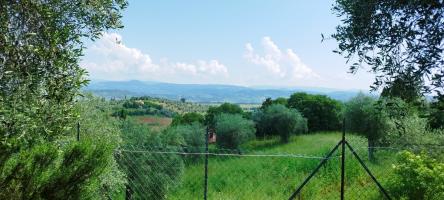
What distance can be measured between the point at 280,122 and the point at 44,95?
869 inches

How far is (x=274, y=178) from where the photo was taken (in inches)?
531

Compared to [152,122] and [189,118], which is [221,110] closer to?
[189,118]

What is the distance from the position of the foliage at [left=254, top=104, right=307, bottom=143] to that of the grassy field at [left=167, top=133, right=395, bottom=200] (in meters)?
10.2

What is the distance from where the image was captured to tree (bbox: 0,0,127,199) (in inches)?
143

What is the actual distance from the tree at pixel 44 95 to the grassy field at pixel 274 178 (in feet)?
19.1

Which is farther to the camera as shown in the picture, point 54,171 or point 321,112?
point 321,112

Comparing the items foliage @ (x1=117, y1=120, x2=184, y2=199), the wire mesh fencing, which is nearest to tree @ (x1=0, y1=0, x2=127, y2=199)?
the wire mesh fencing

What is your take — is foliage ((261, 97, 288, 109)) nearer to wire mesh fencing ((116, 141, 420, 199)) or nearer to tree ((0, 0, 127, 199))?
wire mesh fencing ((116, 141, 420, 199))

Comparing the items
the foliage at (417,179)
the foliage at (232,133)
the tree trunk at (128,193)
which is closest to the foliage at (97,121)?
the tree trunk at (128,193)

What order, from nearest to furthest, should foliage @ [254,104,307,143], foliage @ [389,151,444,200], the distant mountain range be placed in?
foliage @ [389,151,444,200], foliage @ [254,104,307,143], the distant mountain range

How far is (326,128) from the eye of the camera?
2734cm

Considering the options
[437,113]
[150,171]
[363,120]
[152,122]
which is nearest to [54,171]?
[437,113]

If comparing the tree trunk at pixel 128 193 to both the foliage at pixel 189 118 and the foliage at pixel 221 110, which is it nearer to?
the foliage at pixel 189 118

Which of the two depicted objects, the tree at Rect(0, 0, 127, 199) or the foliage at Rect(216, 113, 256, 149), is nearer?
the tree at Rect(0, 0, 127, 199)
